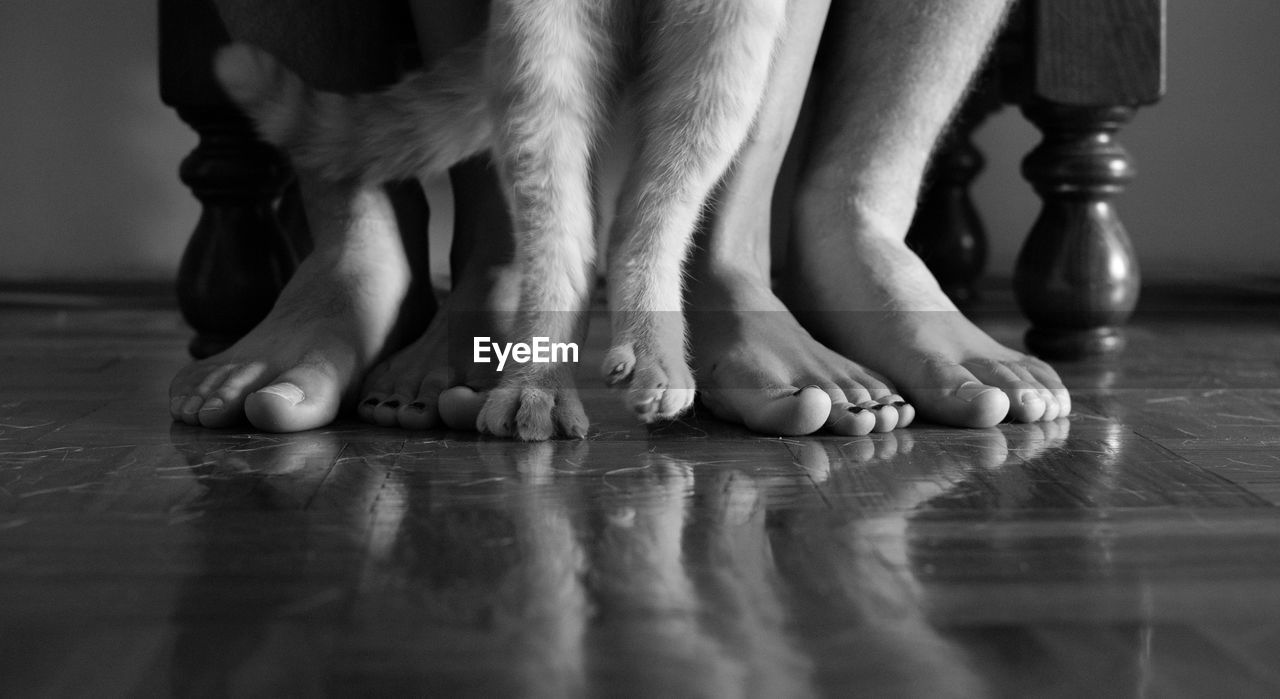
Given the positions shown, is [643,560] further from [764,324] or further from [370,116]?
[370,116]

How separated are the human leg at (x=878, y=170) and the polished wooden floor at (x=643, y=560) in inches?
6.2

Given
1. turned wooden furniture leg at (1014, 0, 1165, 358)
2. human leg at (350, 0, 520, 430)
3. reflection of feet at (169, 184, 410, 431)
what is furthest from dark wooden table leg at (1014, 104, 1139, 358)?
reflection of feet at (169, 184, 410, 431)

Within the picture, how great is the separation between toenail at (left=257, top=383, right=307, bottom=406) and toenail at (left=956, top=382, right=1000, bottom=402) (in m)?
0.56

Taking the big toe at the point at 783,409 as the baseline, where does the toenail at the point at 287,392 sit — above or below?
above

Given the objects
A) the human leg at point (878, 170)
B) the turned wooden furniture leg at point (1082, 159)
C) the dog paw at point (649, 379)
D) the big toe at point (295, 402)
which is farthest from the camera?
the turned wooden furniture leg at point (1082, 159)

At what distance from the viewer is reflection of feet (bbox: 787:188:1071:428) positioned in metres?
1.02

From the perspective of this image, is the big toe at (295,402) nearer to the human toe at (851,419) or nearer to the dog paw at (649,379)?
the dog paw at (649,379)

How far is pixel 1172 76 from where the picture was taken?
1996 mm

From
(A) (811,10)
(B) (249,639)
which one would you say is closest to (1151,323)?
(A) (811,10)

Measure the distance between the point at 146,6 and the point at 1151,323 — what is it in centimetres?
172

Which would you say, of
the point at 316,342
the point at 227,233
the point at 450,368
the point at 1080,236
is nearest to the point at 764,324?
the point at 450,368

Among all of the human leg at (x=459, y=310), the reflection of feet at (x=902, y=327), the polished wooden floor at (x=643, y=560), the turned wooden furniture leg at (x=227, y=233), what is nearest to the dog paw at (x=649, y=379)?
the polished wooden floor at (x=643, y=560)

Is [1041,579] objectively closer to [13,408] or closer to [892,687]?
[892,687]

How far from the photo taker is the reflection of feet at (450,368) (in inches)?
39.4
